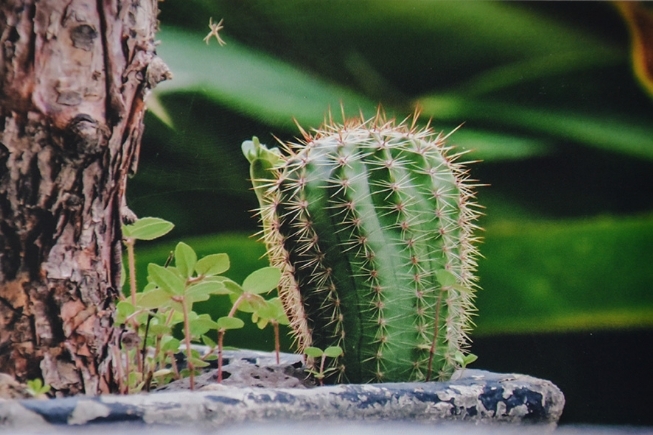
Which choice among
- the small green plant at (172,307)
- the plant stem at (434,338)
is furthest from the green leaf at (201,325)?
the plant stem at (434,338)

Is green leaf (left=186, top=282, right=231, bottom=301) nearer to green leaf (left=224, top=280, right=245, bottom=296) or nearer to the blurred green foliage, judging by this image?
green leaf (left=224, top=280, right=245, bottom=296)

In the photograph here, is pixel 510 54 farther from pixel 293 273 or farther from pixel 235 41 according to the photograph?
pixel 293 273

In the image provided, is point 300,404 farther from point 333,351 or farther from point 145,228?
point 145,228

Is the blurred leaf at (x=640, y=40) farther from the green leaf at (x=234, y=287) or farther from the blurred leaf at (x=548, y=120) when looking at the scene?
the green leaf at (x=234, y=287)

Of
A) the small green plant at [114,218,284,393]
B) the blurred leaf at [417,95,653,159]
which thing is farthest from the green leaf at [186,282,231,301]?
the blurred leaf at [417,95,653,159]

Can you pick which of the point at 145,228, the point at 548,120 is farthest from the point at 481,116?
the point at 145,228
